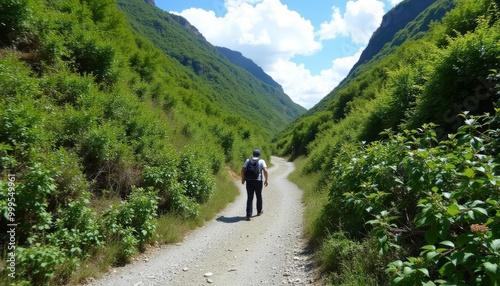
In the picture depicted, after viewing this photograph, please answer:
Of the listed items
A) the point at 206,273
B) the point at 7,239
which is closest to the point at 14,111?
the point at 7,239

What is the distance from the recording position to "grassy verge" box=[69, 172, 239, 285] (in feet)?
16.9

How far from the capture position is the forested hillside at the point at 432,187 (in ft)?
7.55

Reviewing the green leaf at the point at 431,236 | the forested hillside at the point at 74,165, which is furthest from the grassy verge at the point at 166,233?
the green leaf at the point at 431,236

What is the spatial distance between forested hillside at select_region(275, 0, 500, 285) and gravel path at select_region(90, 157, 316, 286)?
30.4 inches

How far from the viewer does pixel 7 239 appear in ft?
15.4

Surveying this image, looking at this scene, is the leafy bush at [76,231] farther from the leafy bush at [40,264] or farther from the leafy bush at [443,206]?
the leafy bush at [443,206]

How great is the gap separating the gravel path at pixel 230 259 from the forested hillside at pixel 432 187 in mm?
773

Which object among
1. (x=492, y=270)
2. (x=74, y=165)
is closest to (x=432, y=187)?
(x=492, y=270)

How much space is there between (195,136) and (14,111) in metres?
11.6

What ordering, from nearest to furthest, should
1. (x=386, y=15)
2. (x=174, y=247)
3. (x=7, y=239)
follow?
(x=7, y=239)
(x=174, y=247)
(x=386, y=15)

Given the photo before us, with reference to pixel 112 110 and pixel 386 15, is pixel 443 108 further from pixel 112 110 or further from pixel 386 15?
pixel 386 15

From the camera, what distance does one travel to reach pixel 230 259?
629 cm

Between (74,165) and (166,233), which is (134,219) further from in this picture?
(74,165)

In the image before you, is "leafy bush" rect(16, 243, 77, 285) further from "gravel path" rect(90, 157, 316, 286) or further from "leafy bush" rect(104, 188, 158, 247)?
"leafy bush" rect(104, 188, 158, 247)
